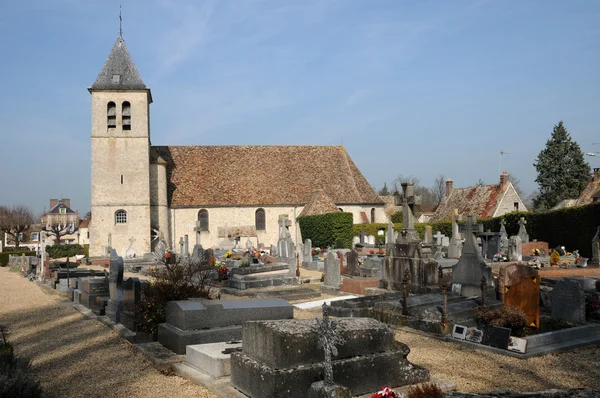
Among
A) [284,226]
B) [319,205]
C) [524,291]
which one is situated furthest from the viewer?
[319,205]

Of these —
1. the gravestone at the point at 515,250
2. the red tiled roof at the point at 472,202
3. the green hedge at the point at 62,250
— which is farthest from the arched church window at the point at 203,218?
the gravestone at the point at 515,250

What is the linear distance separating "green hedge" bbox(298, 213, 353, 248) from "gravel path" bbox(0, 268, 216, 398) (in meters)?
20.9

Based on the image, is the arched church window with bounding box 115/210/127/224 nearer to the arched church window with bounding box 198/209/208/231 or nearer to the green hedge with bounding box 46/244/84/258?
the green hedge with bounding box 46/244/84/258

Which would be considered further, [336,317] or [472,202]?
[472,202]

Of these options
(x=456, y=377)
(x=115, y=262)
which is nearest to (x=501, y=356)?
(x=456, y=377)

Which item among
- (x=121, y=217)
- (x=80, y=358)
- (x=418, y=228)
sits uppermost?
(x=121, y=217)

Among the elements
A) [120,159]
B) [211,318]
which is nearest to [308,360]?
[211,318]

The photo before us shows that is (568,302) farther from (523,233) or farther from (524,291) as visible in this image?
(523,233)

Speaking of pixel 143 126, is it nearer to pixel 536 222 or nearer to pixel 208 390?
pixel 536 222

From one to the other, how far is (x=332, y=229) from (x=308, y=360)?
90.1 feet

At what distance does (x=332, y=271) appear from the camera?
A: 48.6 feet

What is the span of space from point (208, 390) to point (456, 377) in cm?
294

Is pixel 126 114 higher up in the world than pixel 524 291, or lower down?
higher up

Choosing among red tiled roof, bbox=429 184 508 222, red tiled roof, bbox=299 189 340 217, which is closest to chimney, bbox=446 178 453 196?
red tiled roof, bbox=429 184 508 222
